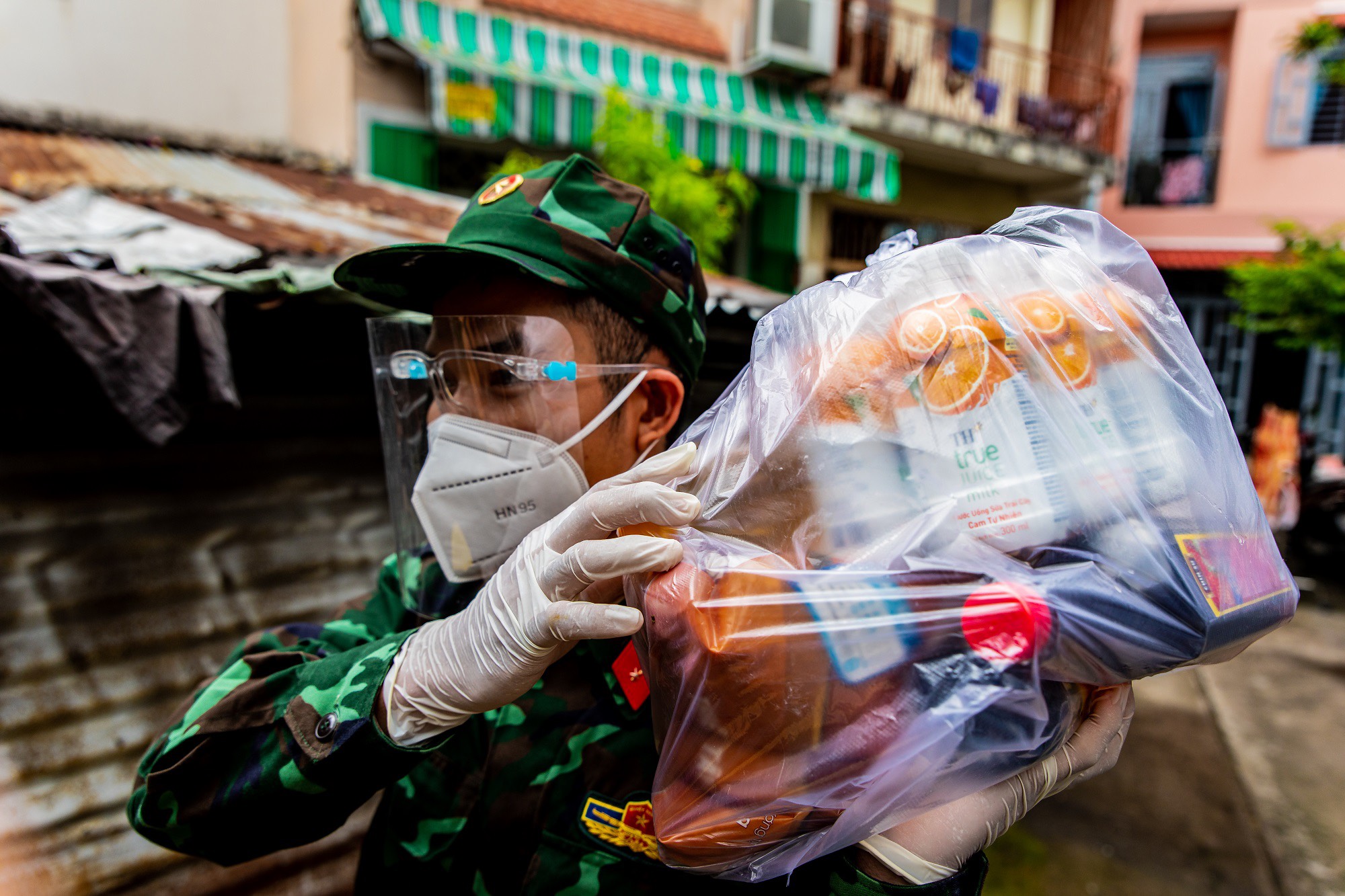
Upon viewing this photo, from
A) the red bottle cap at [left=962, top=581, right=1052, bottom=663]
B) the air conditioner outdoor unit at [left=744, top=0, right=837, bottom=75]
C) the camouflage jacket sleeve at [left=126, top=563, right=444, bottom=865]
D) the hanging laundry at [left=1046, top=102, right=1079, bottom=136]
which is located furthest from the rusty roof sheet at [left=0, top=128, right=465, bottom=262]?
the hanging laundry at [left=1046, top=102, right=1079, bottom=136]

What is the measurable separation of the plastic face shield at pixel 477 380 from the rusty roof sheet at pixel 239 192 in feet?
6.60

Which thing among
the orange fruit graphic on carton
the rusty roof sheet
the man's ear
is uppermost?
the rusty roof sheet

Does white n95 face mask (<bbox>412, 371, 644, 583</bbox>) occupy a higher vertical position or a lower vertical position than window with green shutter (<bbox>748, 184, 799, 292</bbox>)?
lower

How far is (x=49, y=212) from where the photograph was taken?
3012 mm

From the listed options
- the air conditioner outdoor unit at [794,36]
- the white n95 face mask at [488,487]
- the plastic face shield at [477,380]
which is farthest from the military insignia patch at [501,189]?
the air conditioner outdoor unit at [794,36]

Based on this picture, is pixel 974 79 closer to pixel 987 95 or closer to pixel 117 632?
pixel 987 95

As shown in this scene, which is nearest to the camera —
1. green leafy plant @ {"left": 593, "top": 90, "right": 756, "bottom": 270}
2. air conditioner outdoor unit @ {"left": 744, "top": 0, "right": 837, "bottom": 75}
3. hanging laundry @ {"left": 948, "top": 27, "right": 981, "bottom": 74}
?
green leafy plant @ {"left": 593, "top": 90, "right": 756, "bottom": 270}

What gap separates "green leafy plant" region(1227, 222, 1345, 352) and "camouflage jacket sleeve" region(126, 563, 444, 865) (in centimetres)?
738

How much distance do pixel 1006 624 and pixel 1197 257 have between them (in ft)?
46.7

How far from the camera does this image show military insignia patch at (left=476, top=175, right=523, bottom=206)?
125 centimetres

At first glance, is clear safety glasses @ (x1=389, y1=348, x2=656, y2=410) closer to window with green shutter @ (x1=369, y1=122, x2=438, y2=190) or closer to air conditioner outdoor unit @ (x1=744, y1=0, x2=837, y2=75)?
window with green shutter @ (x1=369, y1=122, x2=438, y2=190)

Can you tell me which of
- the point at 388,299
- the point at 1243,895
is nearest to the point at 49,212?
the point at 388,299

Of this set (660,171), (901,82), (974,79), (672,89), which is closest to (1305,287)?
(901,82)

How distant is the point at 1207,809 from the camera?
384 centimetres
